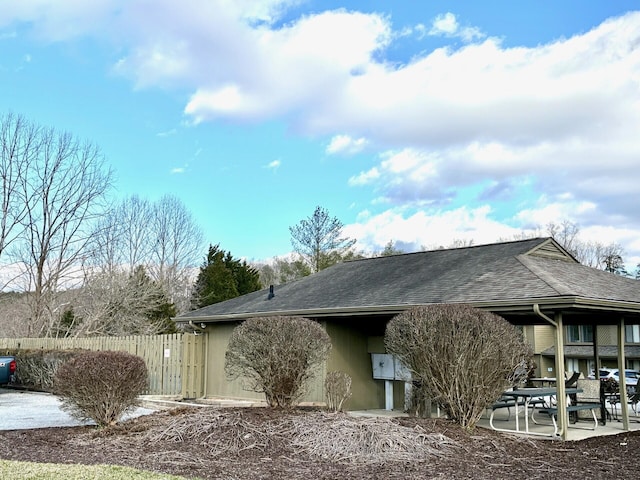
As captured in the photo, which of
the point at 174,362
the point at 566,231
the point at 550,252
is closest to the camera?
the point at 550,252

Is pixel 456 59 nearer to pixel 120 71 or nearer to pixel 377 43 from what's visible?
pixel 377 43

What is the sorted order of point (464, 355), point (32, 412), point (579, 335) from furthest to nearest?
point (579, 335), point (32, 412), point (464, 355)

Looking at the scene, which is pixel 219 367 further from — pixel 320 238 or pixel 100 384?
pixel 320 238

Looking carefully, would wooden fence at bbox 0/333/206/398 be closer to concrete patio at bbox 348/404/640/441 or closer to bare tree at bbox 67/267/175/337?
concrete patio at bbox 348/404/640/441

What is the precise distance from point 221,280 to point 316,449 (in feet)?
87.8

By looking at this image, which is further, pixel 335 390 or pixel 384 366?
pixel 384 366

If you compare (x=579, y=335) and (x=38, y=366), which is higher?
(x=579, y=335)

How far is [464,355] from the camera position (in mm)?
9273

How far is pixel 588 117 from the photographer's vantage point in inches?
729

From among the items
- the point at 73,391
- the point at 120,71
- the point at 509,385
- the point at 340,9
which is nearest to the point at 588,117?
the point at 340,9

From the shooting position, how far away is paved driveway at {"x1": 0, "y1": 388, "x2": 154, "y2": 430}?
1173 centimetres

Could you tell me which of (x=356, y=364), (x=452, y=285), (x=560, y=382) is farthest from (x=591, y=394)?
(x=356, y=364)

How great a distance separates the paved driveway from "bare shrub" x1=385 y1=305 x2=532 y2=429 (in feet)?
17.4

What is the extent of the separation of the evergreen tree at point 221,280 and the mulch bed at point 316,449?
79.3 feet
